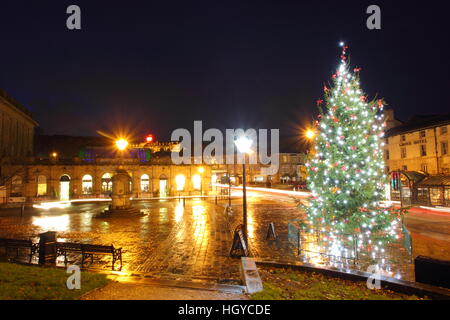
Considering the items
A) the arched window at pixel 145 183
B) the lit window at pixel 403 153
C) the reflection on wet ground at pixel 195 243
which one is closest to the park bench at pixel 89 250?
the reflection on wet ground at pixel 195 243

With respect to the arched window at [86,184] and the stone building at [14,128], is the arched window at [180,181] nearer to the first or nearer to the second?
the arched window at [86,184]

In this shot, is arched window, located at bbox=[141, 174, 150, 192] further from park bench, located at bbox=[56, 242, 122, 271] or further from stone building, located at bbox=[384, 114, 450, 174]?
stone building, located at bbox=[384, 114, 450, 174]

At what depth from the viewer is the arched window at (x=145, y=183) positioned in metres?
43.2

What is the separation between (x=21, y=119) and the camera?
45.0 metres

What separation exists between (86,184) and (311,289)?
41.9 meters

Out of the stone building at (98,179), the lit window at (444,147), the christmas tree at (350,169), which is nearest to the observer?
the christmas tree at (350,169)

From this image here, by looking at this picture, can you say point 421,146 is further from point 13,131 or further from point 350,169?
point 13,131

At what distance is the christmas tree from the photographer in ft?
35.0

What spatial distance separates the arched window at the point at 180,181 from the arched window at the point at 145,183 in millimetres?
4698

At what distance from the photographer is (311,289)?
6672 mm

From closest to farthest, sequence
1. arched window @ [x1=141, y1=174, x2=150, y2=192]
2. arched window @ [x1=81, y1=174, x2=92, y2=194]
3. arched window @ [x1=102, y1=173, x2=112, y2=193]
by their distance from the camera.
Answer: arched window @ [x1=81, y1=174, x2=92, y2=194] → arched window @ [x1=102, y1=173, x2=112, y2=193] → arched window @ [x1=141, y1=174, x2=150, y2=192]

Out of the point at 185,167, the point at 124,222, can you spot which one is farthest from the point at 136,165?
the point at 124,222

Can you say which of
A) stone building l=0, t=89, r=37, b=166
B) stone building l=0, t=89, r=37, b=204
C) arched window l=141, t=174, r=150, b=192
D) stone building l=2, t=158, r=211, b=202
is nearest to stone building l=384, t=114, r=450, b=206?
stone building l=2, t=158, r=211, b=202

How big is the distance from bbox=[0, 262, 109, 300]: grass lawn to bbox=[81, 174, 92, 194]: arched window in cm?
3634
